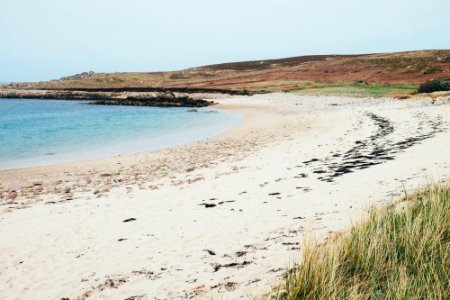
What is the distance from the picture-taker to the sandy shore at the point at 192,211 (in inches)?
199

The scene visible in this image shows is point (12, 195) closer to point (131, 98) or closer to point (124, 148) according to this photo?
point (124, 148)

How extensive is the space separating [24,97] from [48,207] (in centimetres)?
7899

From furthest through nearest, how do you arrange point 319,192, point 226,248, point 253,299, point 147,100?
1. point 147,100
2. point 319,192
3. point 226,248
4. point 253,299

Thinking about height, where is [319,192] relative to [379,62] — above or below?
below

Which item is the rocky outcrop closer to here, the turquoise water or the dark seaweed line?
the turquoise water

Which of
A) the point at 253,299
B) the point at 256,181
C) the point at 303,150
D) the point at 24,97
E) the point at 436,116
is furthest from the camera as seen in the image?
the point at 24,97

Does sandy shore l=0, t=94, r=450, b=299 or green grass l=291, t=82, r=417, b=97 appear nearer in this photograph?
sandy shore l=0, t=94, r=450, b=299

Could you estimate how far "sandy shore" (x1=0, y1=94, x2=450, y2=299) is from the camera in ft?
16.6

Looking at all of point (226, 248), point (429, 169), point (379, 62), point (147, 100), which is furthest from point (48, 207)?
point (379, 62)

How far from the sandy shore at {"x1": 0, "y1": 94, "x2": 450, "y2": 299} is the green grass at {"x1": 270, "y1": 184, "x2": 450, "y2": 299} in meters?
0.37

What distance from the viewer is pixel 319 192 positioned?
8.31 metres

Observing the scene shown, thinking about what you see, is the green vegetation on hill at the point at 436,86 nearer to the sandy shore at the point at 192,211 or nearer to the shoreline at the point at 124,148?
the shoreline at the point at 124,148

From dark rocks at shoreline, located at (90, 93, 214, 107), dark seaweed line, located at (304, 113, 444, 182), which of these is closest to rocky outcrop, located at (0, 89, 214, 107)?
dark rocks at shoreline, located at (90, 93, 214, 107)

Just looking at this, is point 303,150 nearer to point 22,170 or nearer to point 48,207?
point 48,207
